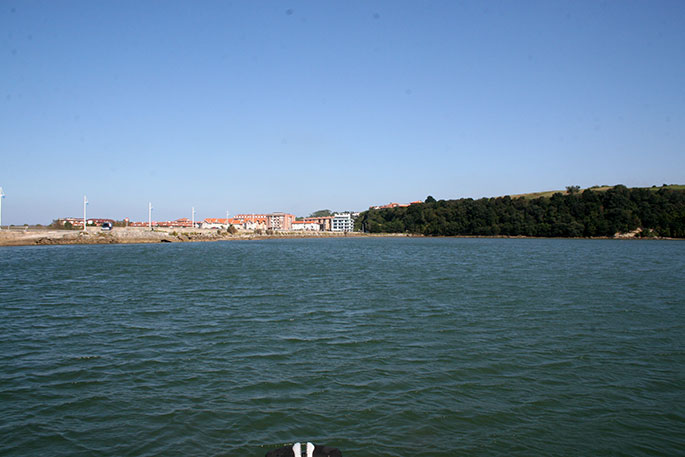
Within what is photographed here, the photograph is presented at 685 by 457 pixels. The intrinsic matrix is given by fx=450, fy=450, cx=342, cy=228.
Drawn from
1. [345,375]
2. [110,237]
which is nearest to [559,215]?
[110,237]

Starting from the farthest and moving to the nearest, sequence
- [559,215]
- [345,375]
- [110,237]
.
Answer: [559,215] < [110,237] < [345,375]

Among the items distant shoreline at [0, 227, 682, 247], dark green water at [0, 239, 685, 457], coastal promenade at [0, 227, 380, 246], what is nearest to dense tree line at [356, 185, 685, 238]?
distant shoreline at [0, 227, 682, 247]

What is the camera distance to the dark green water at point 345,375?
6023 mm

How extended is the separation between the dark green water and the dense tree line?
4195 inches

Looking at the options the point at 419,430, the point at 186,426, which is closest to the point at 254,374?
the point at 186,426

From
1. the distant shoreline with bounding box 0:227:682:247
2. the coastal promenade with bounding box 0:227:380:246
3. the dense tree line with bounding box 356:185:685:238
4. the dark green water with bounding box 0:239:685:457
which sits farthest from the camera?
the dense tree line with bounding box 356:185:685:238

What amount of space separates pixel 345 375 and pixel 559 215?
127 m

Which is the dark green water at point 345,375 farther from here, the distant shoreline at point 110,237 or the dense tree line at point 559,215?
the dense tree line at point 559,215

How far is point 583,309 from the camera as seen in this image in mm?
15227

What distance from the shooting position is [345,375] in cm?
839

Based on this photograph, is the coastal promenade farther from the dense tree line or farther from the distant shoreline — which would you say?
the dense tree line

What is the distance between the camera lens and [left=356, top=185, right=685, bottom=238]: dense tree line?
105250mm

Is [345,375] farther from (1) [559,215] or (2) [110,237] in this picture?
(1) [559,215]

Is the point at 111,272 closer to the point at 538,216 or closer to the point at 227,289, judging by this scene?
the point at 227,289
